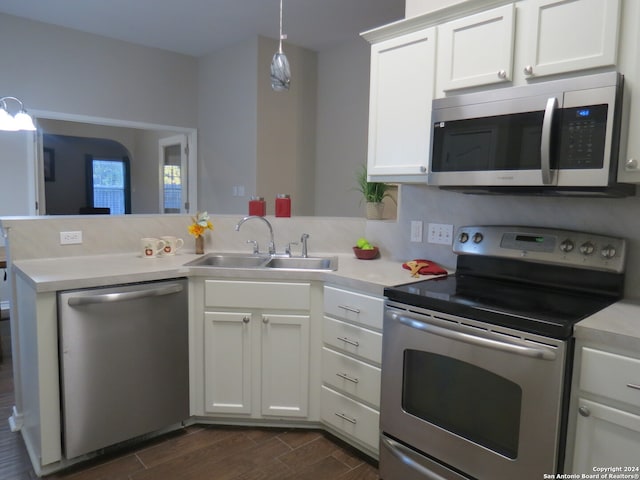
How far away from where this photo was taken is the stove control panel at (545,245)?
1709mm

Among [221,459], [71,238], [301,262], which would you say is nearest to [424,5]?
[301,262]

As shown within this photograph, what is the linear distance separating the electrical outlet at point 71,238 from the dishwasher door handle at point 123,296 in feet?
2.16

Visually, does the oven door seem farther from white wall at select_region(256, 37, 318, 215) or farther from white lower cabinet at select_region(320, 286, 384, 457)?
white wall at select_region(256, 37, 318, 215)

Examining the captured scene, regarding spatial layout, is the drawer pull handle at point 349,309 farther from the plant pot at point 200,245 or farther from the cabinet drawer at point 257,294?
the plant pot at point 200,245

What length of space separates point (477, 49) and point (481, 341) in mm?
1198

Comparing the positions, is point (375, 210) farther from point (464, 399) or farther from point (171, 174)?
point (171, 174)

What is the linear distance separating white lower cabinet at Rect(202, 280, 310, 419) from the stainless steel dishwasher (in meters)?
0.14

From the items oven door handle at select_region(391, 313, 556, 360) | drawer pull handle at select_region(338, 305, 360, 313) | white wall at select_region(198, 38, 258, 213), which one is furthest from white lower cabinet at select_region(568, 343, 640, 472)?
white wall at select_region(198, 38, 258, 213)

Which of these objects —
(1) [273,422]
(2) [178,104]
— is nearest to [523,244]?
(1) [273,422]

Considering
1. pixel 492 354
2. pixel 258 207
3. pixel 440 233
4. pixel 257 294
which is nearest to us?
pixel 492 354

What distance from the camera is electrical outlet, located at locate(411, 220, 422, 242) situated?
244cm

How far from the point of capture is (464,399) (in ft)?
5.35

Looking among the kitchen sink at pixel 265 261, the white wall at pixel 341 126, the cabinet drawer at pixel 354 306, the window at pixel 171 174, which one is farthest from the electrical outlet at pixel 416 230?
the window at pixel 171 174

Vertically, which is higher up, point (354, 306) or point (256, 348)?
point (354, 306)
